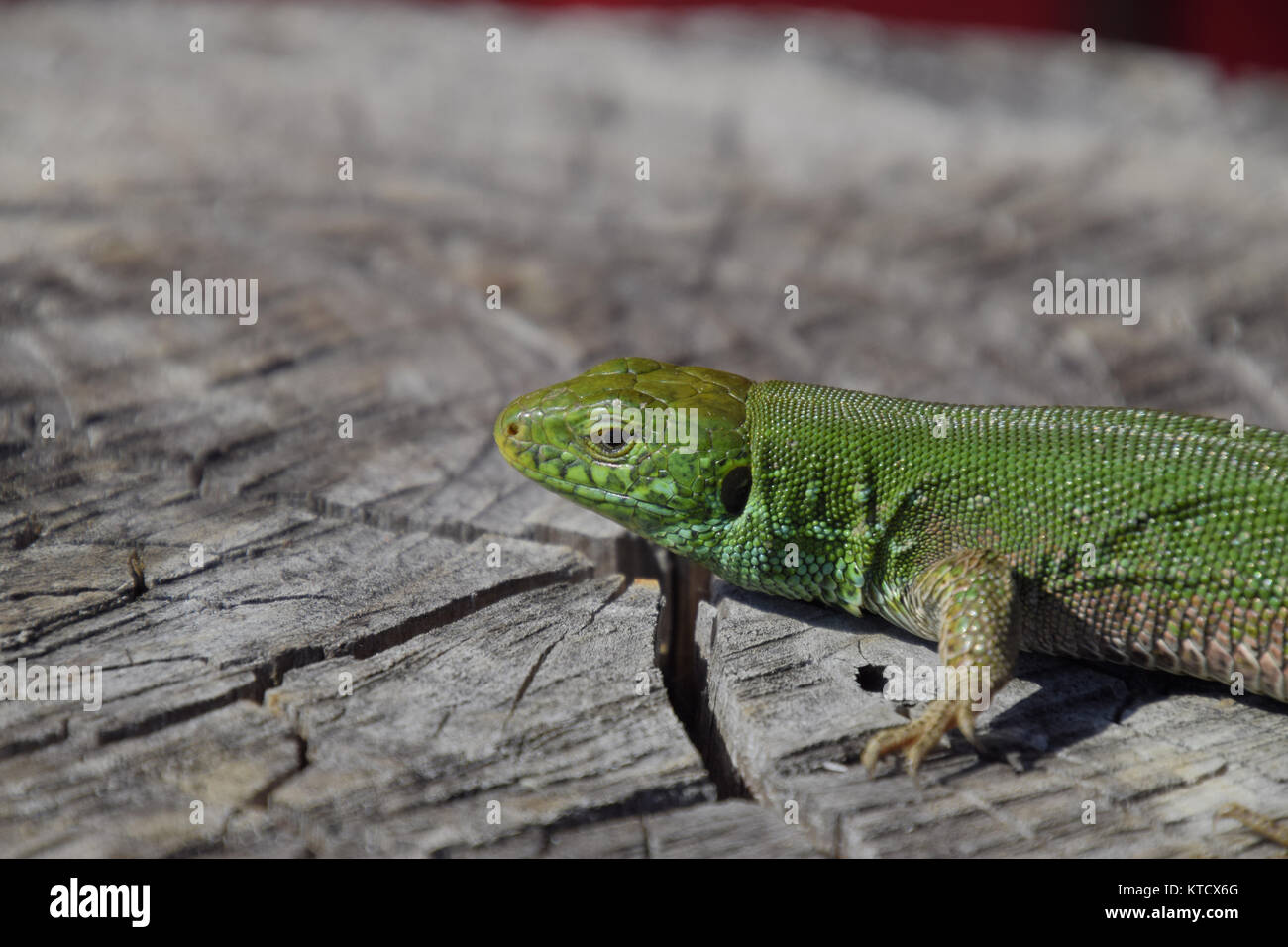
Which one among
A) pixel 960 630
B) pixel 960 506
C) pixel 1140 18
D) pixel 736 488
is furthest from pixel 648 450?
pixel 1140 18

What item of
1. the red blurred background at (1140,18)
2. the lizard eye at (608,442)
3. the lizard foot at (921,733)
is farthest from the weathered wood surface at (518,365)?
the red blurred background at (1140,18)

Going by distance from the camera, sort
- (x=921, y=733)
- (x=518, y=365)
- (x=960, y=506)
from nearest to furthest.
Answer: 1. (x=921, y=733)
2. (x=960, y=506)
3. (x=518, y=365)

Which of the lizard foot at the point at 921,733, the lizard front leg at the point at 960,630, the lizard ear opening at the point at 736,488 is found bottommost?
the lizard foot at the point at 921,733

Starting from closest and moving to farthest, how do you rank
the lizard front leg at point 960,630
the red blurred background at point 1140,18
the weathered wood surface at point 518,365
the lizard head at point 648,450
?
the weathered wood surface at point 518,365, the lizard front leg at point 960,630, the lizard head at point 648,450, the red blurred background at point 1140,18

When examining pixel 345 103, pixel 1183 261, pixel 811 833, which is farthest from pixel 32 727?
pixel 345 103

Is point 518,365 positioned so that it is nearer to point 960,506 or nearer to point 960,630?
point 960,506

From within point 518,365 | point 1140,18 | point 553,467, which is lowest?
point 553,467

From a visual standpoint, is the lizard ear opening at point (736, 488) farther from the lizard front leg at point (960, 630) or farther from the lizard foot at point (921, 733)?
the lizard foot at point (921, 733)

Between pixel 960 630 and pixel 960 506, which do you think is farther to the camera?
pixel 960 506

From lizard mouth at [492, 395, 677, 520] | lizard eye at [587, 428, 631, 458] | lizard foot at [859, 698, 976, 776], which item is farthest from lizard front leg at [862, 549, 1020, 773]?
lizard eye at [587, 428, 631, 458]
